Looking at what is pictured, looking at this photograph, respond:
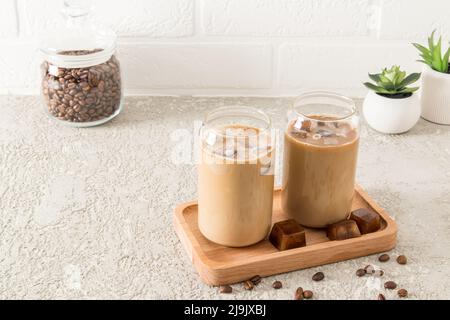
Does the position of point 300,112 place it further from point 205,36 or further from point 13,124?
point 13,124

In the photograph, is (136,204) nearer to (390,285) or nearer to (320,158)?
(320,158)

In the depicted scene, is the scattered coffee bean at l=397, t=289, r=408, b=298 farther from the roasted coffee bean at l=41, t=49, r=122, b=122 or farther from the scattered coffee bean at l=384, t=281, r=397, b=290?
the roasted coffee bean at l=41, t=49, r=122, b=122

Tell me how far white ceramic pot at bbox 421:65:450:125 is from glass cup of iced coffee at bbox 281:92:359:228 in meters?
0.54

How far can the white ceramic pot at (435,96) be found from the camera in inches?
71.4

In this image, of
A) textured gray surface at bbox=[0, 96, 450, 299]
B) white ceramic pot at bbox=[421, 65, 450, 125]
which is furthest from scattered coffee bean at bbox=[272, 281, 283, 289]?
white ceramic pot at bbox=[421, 65, 450, 125]

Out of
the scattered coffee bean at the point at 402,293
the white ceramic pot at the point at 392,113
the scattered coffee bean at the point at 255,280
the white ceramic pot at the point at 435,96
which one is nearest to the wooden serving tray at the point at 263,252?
the scattered coffee bean at the point at 255,280

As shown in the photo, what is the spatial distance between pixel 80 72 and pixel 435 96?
2.73 feet

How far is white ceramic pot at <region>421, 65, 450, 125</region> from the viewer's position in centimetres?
181

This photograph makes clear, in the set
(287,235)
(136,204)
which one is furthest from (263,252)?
(136,204)

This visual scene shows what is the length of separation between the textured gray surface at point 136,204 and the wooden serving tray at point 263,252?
0.02m

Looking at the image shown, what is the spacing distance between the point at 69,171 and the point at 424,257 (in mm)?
737

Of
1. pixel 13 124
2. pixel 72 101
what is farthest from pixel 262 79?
pixel 13 124

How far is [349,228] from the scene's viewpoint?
4.38 ft

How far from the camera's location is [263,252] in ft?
4.30
